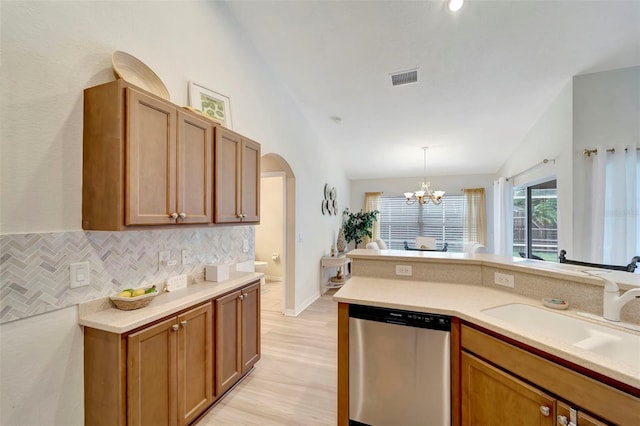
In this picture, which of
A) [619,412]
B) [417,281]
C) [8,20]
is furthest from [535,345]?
[8,20]

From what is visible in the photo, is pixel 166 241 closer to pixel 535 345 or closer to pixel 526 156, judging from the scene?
pixel 535 345

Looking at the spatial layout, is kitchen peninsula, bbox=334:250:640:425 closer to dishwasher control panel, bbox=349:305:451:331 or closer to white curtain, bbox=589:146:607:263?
dishwasher control panel, bbox=349:305:451:331

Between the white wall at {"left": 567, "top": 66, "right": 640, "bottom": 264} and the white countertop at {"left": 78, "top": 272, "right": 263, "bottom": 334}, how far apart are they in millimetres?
3686

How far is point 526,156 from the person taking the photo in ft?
13.9

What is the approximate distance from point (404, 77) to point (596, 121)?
2079mm

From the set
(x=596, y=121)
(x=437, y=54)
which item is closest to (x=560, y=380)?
(x=437, y=54)

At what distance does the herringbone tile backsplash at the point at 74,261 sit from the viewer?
121cm

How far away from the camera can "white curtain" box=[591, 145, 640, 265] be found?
8.40 feet

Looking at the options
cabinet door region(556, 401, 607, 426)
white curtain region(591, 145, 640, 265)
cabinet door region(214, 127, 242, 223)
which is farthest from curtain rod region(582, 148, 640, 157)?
cabinet door region(214, 127, 242, 223)

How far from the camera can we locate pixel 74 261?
4.64ft

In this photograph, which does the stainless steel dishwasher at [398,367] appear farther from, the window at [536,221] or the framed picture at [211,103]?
the window at [536,221]

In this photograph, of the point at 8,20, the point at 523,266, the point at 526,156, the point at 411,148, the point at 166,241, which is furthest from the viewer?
the point at 411,148

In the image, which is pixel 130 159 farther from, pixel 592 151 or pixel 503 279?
pixel 592 151

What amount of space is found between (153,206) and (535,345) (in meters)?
2.02
